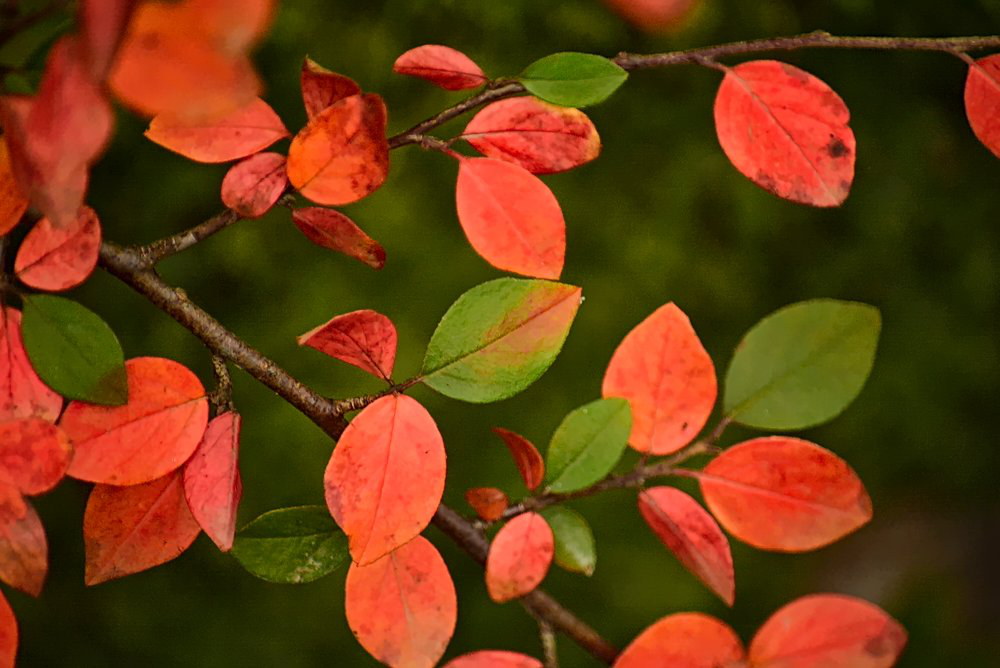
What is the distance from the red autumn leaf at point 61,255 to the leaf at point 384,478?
0.11m

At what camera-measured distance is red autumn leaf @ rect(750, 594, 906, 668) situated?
0.35 m

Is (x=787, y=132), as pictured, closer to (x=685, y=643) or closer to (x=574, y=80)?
(x=574, y=80)

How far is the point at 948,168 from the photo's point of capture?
0.80m

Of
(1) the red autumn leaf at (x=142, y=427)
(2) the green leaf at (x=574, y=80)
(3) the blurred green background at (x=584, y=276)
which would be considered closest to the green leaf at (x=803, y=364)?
(2) the green leaf at (x=574, y=80)

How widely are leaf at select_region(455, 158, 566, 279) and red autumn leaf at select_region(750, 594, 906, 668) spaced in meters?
0.18

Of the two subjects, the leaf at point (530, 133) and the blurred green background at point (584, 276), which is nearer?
the leaf at point (530, 133)

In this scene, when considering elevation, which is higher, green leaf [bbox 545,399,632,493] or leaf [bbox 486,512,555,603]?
green leaf [bbox 545,399,632,493]

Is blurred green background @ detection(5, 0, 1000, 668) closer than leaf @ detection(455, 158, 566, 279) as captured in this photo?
No

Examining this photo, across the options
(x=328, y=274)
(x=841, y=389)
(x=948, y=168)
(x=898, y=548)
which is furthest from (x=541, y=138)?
(x=898, y=548)

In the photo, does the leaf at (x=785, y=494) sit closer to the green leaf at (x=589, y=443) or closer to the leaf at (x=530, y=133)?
the green leaf at (x=589, y=443)

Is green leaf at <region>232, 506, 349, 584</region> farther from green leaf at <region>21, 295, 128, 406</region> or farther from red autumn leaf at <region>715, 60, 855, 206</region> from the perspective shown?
red autumn leaf at <region>715, 60, 855, 206</region>

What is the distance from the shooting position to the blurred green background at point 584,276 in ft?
2.23

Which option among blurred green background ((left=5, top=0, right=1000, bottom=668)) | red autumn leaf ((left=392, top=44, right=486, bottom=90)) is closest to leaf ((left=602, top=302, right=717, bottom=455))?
red autumn leaf ((left=392, top=44, right=486, bottom=90))

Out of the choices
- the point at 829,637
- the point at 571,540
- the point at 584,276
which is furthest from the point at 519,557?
the point at 584,276
